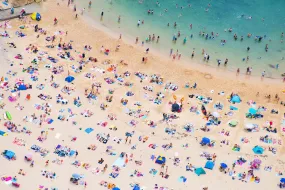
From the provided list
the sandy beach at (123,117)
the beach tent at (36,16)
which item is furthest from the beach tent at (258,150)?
the beach tent at (36,16)

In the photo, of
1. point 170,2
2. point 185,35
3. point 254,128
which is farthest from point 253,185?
point 170,2

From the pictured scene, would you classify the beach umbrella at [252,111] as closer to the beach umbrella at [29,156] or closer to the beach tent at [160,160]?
the beach tent at [160,160]

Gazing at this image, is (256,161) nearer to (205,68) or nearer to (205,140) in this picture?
(205,140)

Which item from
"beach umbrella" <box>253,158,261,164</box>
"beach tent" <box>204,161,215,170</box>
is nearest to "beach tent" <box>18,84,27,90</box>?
"beach tent" <box>204,161,215,170</box>

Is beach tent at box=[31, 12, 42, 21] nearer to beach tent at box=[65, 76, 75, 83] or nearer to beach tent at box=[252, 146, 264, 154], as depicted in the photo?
beach tent at box=[65, 76, 75, 83]

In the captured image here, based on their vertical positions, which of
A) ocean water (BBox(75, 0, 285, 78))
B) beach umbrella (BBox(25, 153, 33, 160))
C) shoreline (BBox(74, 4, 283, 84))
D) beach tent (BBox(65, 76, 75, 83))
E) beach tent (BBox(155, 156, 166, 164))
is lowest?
beach umbrella (BBox(25, 153, 33, 160))

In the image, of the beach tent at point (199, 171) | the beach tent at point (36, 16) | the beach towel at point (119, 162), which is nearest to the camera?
the beach towel at point (119, 162)
